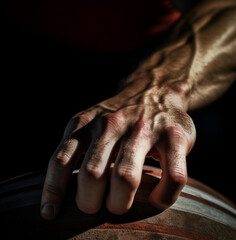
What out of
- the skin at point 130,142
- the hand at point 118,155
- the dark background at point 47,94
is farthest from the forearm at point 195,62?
the dark background at point 47,94

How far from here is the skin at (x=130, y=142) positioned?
0.56 m

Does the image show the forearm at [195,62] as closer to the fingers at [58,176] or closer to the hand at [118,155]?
the hand at [118,155]

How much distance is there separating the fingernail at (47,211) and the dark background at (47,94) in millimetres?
1128

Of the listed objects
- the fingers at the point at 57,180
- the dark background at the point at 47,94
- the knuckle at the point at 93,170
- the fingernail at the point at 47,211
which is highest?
the knuckle at the point at 93,170

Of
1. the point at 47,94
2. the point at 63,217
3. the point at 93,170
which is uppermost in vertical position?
the point at 93,170

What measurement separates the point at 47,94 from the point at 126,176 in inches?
52.7

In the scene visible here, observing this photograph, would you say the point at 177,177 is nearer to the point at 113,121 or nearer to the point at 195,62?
the point at 113,121

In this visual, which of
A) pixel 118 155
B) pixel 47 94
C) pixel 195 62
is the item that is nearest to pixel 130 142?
pixel 118 155

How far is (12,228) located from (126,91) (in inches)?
21.2

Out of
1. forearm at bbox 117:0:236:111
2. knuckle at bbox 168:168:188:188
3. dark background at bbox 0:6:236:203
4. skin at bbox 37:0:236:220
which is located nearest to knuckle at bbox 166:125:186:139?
skin at bbox 37:0:236:220

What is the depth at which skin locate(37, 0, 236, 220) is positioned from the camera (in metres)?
0.56

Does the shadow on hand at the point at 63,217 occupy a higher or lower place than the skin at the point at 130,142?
lower

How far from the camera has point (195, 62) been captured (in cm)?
110

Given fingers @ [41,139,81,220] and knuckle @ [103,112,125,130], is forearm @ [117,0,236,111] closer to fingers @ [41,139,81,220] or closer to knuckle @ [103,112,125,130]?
knuckle @ [103,112,125,130]
